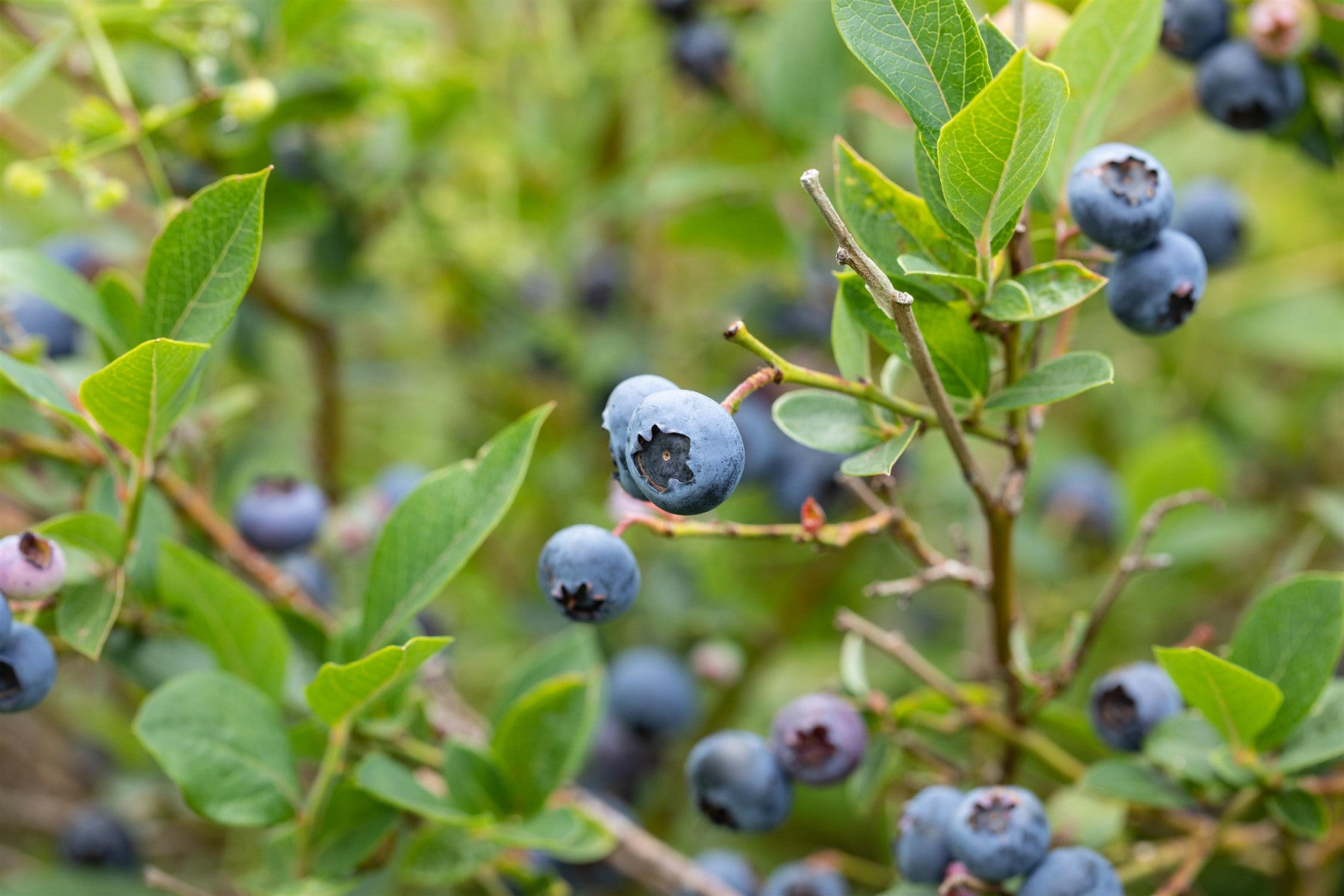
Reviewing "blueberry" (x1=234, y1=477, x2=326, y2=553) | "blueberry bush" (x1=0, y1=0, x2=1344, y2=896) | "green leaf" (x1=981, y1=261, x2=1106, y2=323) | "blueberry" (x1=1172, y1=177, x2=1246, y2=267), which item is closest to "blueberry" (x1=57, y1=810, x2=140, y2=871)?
"blueberry bush" (x1=0, y1=0, x2=1344, y2=896)

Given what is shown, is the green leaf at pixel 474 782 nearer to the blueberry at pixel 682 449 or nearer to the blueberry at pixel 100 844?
the blueberry at pixel 682 449

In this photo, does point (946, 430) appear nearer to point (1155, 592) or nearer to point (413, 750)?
point (413, 750)

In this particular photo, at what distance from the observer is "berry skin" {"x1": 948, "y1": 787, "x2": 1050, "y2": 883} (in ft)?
2.72

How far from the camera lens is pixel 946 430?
0.74 m

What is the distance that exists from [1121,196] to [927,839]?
1.62 feet

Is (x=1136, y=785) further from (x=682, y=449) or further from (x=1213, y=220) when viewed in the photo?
(x=1213, y=220)

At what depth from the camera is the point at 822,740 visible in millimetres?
991

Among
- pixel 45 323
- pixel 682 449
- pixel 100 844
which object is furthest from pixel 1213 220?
pixel 100 844

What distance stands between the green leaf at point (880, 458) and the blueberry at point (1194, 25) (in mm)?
679

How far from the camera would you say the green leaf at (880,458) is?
73 cm

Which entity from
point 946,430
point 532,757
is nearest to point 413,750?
point 532,757

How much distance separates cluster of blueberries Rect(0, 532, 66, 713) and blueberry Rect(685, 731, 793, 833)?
1.71 feet

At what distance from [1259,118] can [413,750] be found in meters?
1.03

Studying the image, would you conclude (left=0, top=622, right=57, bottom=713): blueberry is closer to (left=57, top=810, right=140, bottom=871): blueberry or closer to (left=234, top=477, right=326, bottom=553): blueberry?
(left=234, top=477, right=326, bottom=553): blueberry
